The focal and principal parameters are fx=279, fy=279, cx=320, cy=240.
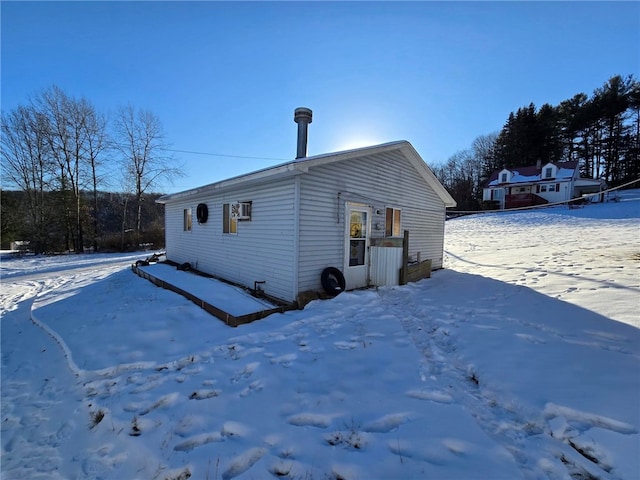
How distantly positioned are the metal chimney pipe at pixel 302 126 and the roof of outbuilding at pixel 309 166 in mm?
1856

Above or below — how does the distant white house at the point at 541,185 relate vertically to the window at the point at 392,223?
above

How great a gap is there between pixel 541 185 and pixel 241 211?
35716mm

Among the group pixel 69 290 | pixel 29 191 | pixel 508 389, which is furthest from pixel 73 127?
pixel 508 389

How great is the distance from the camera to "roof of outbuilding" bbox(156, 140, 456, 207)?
562 centimetres

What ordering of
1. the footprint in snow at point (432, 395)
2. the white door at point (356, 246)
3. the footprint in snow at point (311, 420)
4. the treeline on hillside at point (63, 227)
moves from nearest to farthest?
the footprint in snow at point (311, 420) < the footprint in snow at point (432, 395) < the white door at point (356, 246) < the treeline on hillside at point (63, 227)

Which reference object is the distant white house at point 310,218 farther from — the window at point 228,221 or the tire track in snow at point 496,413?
the tire track in snow at point 496,413

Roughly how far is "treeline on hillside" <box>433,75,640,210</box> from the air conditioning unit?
122 ft

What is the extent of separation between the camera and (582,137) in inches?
1396

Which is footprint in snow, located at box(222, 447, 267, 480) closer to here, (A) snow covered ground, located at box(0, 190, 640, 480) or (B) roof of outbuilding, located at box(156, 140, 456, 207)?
(A) snow covered ground, located at box(0, 190, 640, 480)

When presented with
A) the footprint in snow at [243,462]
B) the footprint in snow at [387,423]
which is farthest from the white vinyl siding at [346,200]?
the footprint in snow at [243,462]

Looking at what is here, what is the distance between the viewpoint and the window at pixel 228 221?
8008mm

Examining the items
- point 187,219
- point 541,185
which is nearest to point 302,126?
point 187,219

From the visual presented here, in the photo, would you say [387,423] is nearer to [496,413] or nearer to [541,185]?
[496,413]

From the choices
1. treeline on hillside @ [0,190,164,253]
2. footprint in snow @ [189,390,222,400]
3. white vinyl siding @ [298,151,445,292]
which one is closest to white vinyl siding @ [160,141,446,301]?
white vinyl siding @ [298,151,445,292]
